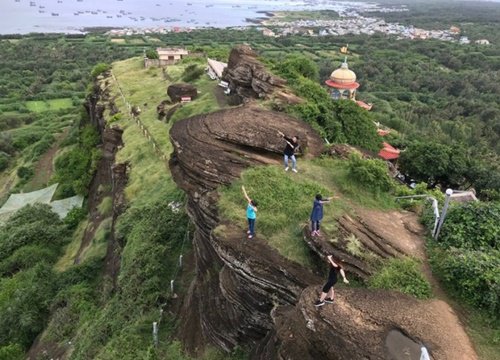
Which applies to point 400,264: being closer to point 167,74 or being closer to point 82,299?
point 82,299

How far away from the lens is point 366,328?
32.1ft

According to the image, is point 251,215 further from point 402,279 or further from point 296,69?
point 296,69

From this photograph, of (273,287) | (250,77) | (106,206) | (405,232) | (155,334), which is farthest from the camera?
(106,206)

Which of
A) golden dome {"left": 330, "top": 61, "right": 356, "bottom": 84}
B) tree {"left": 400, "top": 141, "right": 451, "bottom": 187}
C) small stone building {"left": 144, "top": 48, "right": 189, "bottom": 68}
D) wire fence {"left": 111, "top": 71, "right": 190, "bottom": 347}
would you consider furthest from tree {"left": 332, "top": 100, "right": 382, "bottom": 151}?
small stone building {"left": 144, "top": 48, "right": 189, "bottom": 68}

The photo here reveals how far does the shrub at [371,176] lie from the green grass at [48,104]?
276 feet

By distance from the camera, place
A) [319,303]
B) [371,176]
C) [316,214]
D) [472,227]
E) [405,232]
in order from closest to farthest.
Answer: [319,303] → [316,214] → [472,227] → [405,232] → [371,176]

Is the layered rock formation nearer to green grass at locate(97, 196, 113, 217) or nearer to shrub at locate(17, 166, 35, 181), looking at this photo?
green grass at locate(97, 196, 113, 217)

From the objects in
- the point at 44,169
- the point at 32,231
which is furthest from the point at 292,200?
the point at 44,169

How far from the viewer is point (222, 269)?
577 inches

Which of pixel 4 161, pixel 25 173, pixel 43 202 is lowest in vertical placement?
pixel 4 161

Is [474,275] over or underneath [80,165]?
over

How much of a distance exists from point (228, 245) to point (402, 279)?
502 cm

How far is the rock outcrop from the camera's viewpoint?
24578mm

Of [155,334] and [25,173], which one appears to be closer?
[155,334]
